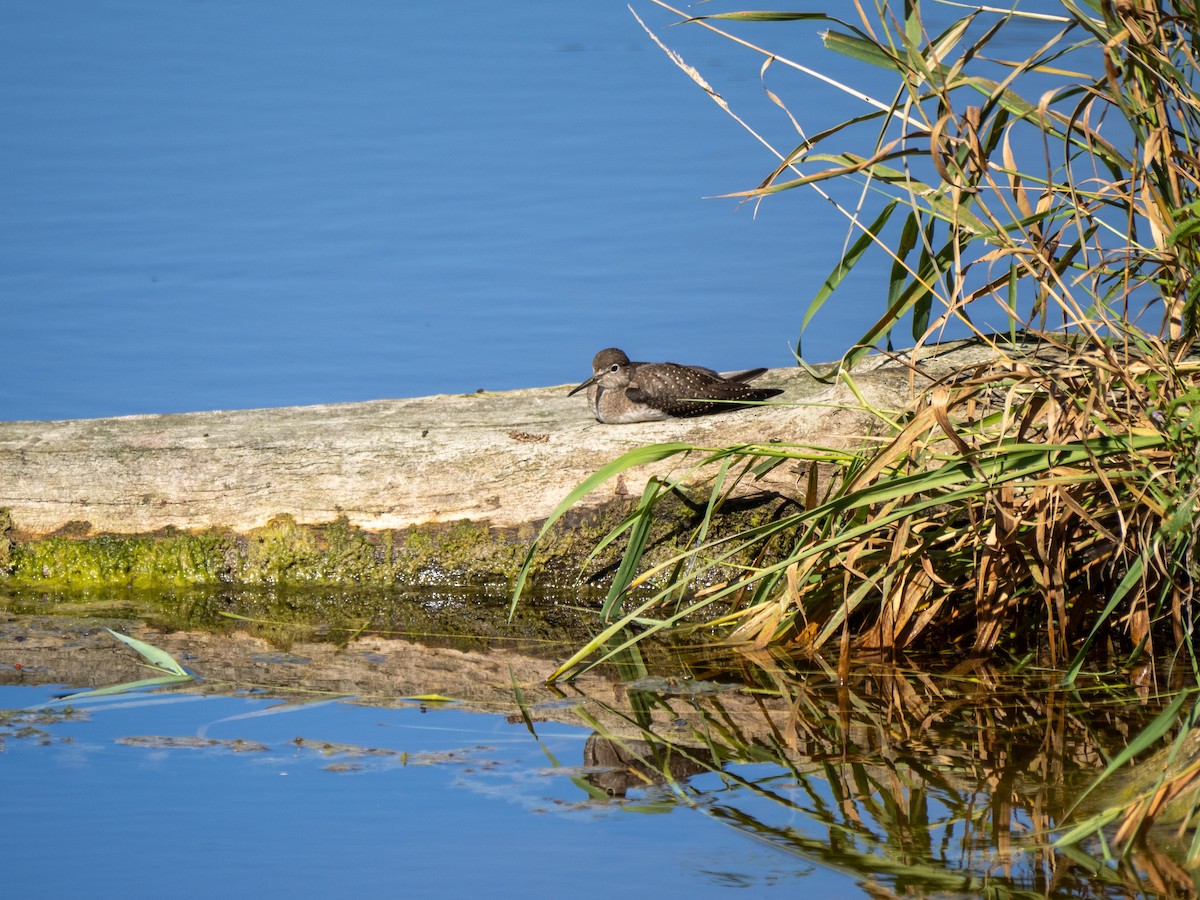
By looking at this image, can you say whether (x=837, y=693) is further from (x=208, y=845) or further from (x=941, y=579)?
(x=208, y=845)

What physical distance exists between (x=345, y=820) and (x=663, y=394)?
2.73 metres

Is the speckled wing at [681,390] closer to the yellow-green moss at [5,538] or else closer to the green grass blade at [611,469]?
the green grass blade at [611,469]

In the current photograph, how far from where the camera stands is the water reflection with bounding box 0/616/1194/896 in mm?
2818

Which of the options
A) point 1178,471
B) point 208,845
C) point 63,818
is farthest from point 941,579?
point 63,818

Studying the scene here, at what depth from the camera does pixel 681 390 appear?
547 centimetres

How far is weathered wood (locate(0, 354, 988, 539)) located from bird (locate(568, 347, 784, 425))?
136mm

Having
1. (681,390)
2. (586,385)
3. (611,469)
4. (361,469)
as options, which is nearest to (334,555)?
(361,469)

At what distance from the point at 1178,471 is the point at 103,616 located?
3.56 meters

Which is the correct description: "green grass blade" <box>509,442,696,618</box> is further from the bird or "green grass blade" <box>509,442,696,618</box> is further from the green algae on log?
the bird

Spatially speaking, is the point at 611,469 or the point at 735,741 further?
the point at 611,469

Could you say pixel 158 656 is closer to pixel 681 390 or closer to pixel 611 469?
pixel 611 469

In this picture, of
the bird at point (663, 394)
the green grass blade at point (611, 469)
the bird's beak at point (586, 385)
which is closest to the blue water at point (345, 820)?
the green grass blade at point (611, 469)

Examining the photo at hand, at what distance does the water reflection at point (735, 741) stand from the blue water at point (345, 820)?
0.05 ft

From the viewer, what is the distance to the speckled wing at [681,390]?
5.44 meters
